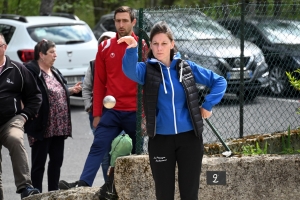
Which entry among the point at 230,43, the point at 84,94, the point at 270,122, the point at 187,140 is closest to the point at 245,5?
the point at 230,43

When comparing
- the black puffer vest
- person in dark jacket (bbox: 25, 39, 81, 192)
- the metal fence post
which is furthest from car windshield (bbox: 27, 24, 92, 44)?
the black puffer vest

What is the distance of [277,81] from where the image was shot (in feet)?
27.1

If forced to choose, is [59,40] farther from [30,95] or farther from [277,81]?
[30,95]

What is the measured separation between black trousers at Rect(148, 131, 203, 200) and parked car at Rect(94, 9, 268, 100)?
1849mm

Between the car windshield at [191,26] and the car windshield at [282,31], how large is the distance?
0.60 meters

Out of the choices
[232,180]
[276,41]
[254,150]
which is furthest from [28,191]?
[276,41]

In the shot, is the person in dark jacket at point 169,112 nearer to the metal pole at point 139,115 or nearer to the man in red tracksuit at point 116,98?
the metal pole at point 139,115

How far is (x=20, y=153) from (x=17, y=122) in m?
0.34

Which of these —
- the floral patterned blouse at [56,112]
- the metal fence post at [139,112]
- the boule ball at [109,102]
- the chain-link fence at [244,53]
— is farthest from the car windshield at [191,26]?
the floral patterned blouse at [56,112]

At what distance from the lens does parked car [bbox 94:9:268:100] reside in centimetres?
750

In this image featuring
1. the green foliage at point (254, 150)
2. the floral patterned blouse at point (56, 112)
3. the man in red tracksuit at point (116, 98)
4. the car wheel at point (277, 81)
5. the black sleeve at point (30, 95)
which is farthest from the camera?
the car wheel at point (277, 81)

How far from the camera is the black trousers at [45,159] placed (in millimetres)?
7828

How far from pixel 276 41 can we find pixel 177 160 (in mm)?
3098

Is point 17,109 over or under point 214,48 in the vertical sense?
under
